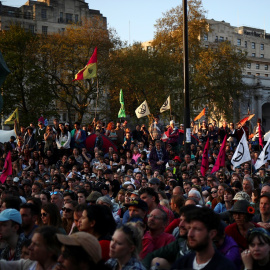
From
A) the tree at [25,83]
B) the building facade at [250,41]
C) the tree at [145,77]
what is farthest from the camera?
the building facade at [250,41]

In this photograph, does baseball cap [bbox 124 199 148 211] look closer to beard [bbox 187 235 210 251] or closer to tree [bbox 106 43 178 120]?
beard [bbox 187 235 210 251]

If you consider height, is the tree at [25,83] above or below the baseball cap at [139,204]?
above

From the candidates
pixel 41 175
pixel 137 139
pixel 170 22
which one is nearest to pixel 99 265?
pixel 41 175

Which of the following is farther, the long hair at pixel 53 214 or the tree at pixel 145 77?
the tree at pixel 145 77

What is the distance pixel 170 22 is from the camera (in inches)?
1999

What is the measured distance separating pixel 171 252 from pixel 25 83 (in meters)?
38.4

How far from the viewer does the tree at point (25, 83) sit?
42031 mm

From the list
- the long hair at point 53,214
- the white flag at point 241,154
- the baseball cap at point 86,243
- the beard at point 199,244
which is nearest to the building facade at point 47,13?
the white flag at point 241,154

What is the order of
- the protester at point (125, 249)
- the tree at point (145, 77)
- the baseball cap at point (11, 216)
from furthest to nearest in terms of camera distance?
the tree at point (145, 77)
the baseball cap at point (11, 216)
the protester at point (125, 249)

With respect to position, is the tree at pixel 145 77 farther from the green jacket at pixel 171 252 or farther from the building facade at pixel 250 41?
the building facade at pixel 250 41

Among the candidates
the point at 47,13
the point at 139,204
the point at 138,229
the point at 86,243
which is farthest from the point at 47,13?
the point at 86,243

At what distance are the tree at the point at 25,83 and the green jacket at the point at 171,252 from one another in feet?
119

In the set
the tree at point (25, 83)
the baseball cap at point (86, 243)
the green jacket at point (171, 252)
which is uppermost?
the tree at point (25, 83)

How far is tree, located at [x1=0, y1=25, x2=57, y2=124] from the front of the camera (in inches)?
1655
